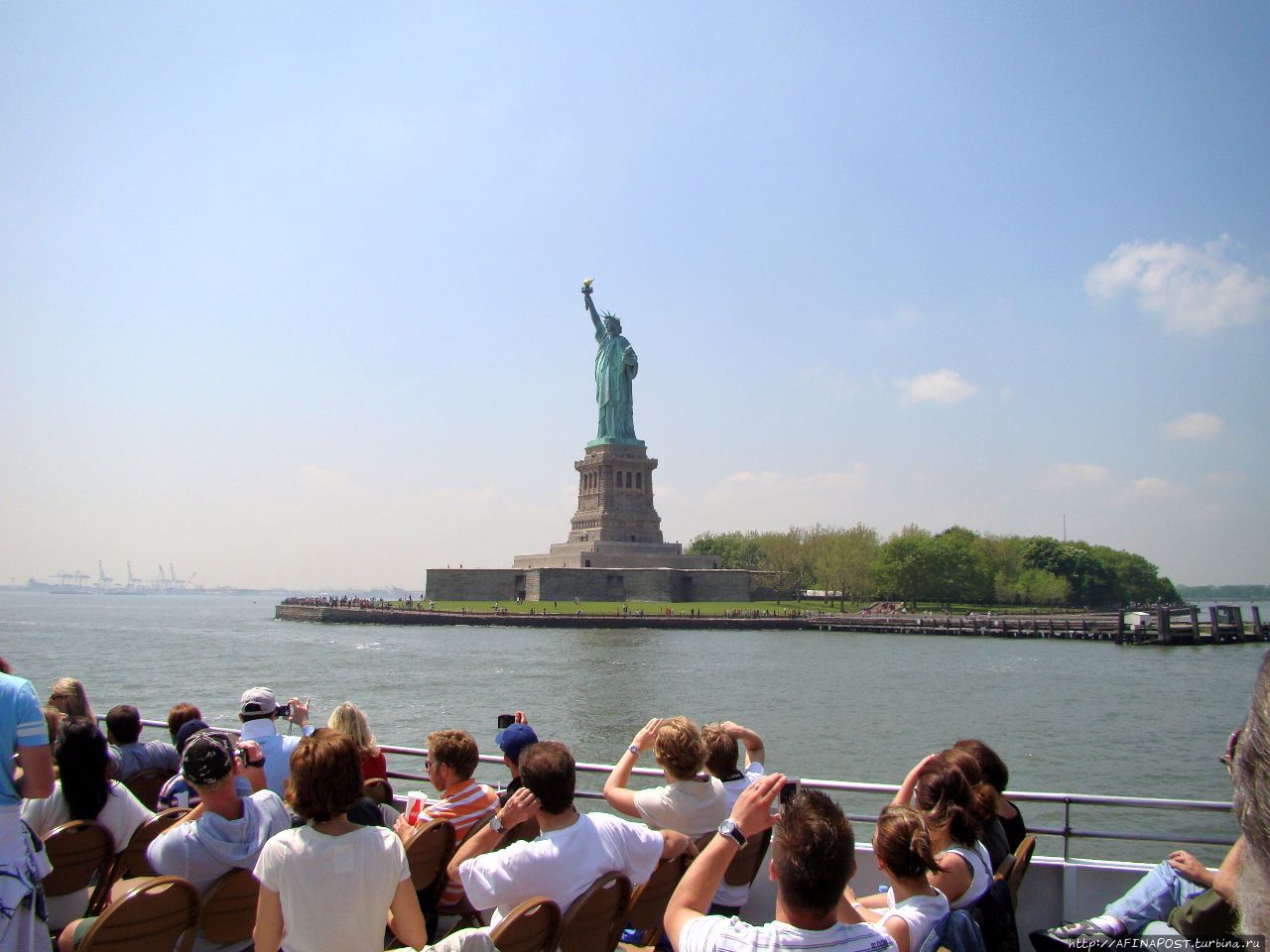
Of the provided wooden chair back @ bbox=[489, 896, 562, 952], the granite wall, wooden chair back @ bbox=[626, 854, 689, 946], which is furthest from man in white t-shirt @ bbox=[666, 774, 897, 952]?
the granite wall

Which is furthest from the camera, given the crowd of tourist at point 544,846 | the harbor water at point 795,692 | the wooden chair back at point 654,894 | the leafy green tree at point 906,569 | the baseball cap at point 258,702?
the leafy green tree at point 906,569

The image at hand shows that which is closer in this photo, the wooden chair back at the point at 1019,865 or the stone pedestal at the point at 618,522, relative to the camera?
the wooden chair back at the point at 1019,865

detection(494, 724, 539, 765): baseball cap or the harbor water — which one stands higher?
detection(494, 724, 539, 765): baseball cap

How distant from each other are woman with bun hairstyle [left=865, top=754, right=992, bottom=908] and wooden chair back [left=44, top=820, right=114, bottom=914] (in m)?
3.86

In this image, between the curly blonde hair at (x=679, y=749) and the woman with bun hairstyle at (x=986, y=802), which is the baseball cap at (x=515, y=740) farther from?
the woman with bun hairstyle at (x=986, y=802)

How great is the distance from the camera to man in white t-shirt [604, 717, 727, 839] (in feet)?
16.9

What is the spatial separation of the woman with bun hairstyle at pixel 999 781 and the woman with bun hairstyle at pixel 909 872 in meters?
1.47

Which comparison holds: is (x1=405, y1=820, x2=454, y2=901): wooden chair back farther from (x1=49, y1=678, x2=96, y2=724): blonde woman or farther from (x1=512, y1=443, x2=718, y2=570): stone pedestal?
(x1=512, y1=443, x2=718, y2=570): stone pedestal

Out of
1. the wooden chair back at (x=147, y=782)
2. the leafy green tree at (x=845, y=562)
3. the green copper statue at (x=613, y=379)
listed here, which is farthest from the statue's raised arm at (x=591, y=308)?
the wooden chair back at (x=147, y=782)

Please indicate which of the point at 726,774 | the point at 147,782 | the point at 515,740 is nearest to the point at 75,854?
the point at 147,782

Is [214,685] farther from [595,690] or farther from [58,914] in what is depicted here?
[58,914]

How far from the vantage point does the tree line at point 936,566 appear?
94438 mm

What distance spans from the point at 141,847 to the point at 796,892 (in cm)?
398

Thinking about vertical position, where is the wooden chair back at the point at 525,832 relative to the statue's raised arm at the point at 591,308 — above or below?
below
